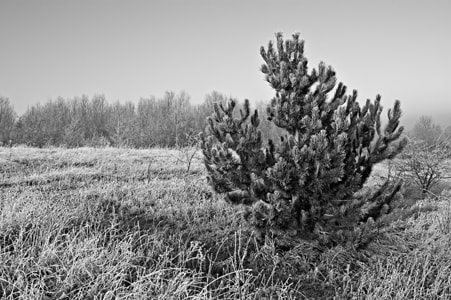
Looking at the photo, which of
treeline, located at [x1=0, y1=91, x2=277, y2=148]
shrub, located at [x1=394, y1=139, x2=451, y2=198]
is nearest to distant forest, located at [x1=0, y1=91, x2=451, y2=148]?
treeline, located at [x1=0, y1=91, x2=277, y2=148]

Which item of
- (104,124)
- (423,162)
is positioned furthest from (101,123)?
(423,162)

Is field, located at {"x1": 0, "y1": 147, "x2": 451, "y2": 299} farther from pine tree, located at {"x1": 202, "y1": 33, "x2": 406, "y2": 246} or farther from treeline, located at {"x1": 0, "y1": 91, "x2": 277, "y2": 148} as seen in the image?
treeline, located at {"x1": 0, "y1": 91, "x2": 277, "y2": 148}

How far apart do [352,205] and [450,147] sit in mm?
10879

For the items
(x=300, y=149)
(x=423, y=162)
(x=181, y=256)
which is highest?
(x=300, y=149)

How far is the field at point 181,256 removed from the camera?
3273 millimetres

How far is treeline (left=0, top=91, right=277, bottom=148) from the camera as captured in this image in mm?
31281

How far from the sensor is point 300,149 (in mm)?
3930

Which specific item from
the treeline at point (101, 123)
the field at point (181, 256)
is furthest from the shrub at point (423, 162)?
the treeline at point (101, 123)

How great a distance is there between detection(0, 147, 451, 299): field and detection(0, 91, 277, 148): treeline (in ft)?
58.7

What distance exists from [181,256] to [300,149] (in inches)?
73.0

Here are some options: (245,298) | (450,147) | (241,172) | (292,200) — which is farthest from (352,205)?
(450,147)

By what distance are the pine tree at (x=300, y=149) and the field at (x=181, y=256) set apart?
0.34 meters

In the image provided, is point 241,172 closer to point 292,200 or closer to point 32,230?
point 292,200

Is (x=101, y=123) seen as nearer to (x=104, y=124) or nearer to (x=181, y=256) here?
(x=104, y=124)
